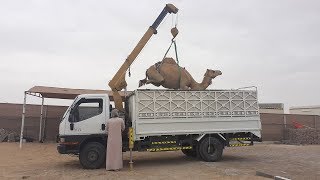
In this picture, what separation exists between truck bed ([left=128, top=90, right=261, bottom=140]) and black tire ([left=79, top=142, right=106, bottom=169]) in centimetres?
132

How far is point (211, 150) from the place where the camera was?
14070mm

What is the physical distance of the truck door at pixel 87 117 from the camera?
1255 cm

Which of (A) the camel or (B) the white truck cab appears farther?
(A) the camel

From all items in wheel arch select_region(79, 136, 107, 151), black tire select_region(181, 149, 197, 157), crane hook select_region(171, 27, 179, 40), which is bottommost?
black tire select_region(181, 149, 197, 157)

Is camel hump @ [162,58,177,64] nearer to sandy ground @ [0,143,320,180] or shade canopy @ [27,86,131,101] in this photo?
sandy ground @ [0,143,320,180]

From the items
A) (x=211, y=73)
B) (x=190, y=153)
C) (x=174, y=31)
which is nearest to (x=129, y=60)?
(x=174, y=31)

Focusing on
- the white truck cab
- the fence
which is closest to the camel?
the white truck cab

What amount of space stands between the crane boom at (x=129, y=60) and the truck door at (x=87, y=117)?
1.33m

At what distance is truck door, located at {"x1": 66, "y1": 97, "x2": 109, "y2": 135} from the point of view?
12.6 meters

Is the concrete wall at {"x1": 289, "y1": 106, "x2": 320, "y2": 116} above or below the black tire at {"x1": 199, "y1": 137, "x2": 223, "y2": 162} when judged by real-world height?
above

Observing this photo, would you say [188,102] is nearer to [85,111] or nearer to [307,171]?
[85,111]

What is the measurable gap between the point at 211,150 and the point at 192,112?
174 cm

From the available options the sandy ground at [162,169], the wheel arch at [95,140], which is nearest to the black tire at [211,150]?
the sandy ground at [162,169]

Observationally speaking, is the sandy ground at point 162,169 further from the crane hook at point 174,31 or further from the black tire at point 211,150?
the crane hook at point 174,31
